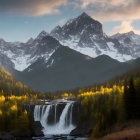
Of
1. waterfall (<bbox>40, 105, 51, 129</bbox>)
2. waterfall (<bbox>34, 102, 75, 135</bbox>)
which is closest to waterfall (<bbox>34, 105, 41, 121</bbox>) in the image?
waterfall (<bbox>34, 102, 75, 135</bbox>)

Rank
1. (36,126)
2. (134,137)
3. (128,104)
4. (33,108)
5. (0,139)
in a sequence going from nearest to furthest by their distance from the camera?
(134,137) < (128,104) < (0,139) < (36,126) < (33,108)

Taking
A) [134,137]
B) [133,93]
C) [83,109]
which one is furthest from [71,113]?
[134,137]

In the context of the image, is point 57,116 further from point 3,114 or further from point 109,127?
point 109,127

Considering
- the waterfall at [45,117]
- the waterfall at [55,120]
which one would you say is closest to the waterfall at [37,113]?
the waterfall at [55,120]

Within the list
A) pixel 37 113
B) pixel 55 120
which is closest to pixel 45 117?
pixel 55 120

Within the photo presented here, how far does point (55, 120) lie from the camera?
15400 cm

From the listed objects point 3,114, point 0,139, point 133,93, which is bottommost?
point 0,139

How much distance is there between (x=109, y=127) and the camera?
96.3 m

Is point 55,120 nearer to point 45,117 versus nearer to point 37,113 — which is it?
point 45,117

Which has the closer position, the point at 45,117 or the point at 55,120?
the point at 55,120

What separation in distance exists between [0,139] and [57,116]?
52067 mm

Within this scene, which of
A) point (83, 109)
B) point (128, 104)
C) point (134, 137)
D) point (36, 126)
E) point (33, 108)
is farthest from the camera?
point (33, 108)

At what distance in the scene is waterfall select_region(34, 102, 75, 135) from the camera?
14068 centimetres

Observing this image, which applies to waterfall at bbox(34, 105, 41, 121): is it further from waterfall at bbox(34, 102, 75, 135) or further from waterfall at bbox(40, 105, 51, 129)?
waterfall at bbox(40, 105, 51, 129)
